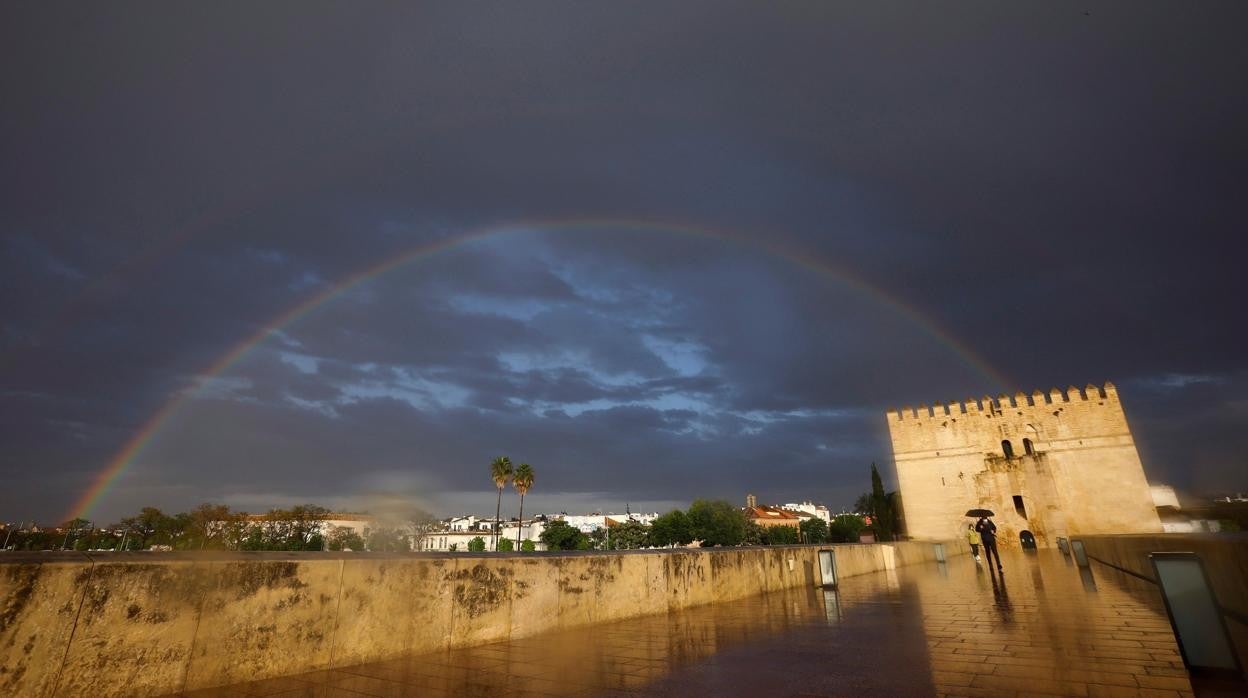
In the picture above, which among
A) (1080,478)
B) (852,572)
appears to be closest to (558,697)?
(852,572)

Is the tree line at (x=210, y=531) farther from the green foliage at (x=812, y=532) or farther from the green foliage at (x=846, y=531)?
the green foliage at (x=812, y=532)

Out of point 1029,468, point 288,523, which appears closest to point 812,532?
point 1029,468

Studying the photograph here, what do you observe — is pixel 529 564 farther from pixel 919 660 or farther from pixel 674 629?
pixel 919 660

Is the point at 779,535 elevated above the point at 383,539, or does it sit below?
above

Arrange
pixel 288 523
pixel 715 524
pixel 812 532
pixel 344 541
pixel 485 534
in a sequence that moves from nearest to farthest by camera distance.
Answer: pixel 344 541 → pixel 288 523 → pixel 715 524 → pixel 812 532 → pixel 485 534

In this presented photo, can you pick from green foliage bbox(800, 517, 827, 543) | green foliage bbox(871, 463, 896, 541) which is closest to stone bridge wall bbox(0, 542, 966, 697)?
green foliage bbox(871, 463, 896, 541)

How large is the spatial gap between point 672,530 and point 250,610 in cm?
8487

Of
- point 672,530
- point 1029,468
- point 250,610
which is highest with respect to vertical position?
point 1029,468

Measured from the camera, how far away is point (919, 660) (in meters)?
4.55

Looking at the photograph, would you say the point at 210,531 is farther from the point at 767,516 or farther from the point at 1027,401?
the point at 767,516

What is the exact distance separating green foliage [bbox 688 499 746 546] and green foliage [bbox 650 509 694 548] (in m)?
1.07

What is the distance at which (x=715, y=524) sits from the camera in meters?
81.3

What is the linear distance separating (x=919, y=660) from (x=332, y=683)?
466cm

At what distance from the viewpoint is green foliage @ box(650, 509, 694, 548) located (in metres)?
83.0
